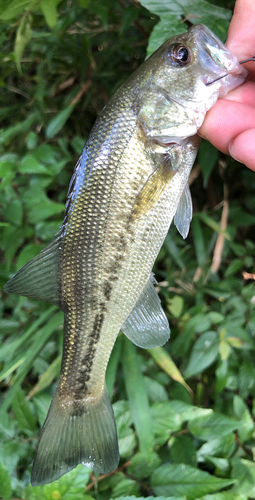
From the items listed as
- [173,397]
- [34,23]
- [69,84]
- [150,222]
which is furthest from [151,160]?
[69,84]

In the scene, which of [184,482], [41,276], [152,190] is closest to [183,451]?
[184,482]

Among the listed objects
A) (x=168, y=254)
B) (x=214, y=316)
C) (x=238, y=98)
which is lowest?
(x=168, y=254)

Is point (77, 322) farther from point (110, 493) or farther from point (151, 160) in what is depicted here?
point (110, 493)

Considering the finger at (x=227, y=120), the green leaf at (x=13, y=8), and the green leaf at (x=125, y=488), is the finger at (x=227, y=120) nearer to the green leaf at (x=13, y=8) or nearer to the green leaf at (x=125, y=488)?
the green leaf at (x=13, y=8)

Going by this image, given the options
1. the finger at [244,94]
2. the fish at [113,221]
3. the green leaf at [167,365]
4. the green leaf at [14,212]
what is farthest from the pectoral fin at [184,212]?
the green leaf at [14,212]

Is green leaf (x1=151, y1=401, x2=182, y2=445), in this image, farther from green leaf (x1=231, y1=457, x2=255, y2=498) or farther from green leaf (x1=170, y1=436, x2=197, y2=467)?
green leaf (x1=231, y1=457, x2=255, y2=498)

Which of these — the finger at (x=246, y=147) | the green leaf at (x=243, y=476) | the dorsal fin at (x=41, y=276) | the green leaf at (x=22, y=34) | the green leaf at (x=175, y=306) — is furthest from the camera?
the green leaf at (x=175, y=306)
